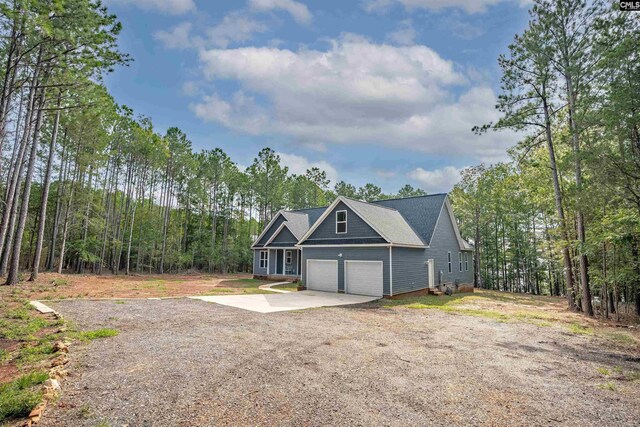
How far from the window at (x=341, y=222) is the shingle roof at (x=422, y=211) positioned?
499 centimetres

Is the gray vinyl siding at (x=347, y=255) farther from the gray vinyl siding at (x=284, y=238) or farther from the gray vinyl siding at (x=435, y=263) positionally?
the gray vinyl siding at (x=284, y=238)

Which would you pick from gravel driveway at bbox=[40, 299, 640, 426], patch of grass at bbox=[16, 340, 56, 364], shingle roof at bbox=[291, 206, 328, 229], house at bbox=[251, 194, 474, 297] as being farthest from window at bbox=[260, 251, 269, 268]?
patch of grass at bbox=[16, 340, 56, 364]

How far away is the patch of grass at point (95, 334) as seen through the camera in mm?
6426

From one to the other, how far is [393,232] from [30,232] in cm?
2787

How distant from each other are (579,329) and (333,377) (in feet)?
28.6

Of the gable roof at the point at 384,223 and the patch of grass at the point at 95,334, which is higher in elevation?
the gable roof at the point at 384,223

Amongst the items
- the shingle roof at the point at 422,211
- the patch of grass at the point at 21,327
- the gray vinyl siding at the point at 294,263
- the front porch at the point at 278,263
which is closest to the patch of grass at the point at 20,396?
the patch of grass at the point at 21,327

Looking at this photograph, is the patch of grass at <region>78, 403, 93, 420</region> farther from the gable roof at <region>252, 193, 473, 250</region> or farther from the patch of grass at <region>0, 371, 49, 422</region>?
the gable roof at <region>252, 193, 473, 250</region>

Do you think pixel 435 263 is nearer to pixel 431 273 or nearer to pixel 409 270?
pixel 431 273

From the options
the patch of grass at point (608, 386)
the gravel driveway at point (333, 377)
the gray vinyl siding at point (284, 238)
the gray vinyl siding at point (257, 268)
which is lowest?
the patch of grass at point (608, 386)

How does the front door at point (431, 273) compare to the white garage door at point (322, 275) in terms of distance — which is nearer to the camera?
the white garage door at point (322, 275)

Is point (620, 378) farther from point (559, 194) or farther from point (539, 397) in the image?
point (559, 194)

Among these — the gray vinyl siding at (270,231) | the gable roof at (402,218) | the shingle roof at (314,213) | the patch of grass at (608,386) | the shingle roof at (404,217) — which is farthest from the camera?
the shingle roof at (314,213)

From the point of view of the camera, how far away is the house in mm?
15875
